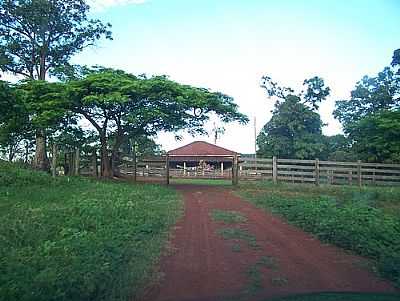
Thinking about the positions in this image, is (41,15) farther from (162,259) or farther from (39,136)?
(162,259)

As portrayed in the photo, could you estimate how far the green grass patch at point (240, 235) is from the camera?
7621 millimetres

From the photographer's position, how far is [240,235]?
8.34 meters

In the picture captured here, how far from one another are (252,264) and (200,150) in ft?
130

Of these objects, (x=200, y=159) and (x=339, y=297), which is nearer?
(x=339, y=297)

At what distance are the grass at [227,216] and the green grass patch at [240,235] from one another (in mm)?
1094

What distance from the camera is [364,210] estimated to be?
10000mm

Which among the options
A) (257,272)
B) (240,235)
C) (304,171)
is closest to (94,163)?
(304,171)

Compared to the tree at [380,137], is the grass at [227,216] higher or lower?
lower

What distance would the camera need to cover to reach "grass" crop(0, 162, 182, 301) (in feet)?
15.2

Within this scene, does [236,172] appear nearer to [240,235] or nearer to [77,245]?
[240,235]

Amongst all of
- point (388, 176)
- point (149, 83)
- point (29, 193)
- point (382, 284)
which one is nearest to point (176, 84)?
point (149, 83)

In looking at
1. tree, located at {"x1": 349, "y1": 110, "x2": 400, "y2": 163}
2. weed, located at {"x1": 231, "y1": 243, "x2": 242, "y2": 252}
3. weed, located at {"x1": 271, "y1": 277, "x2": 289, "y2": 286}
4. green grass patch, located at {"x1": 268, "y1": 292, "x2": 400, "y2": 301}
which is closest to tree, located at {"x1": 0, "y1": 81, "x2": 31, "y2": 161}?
weed, located at {"x1": 231, "y1": 243, "x2": 242, "y2": 252}

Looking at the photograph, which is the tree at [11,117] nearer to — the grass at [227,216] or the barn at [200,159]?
the grass at [227,216]

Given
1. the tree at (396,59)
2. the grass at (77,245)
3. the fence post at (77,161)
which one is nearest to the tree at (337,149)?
the tree at (396,59)
